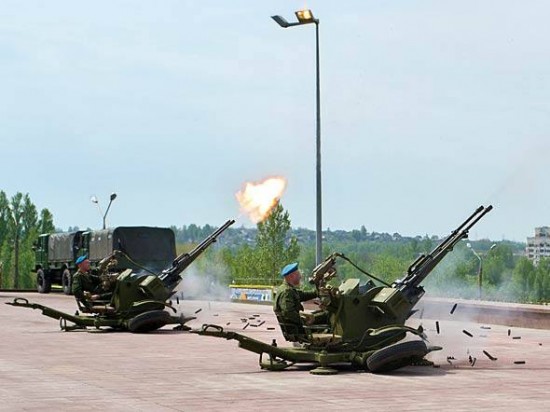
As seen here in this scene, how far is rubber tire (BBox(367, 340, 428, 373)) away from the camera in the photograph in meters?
16.7

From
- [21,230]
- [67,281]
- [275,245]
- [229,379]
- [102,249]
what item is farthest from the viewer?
[21,230]

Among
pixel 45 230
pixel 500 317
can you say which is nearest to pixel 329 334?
pixel 500 317

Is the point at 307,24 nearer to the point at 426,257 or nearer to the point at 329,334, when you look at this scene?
the point at 426,257

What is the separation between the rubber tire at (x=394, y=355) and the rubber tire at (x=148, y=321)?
9.59m

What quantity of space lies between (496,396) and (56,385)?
5.86 m

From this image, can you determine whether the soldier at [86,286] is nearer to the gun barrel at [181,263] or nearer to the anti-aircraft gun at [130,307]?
the anti-aircraft gun at [130,307]

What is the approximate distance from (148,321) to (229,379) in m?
9.47

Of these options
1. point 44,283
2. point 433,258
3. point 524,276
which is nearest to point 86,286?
point 433,258

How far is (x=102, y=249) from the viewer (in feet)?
162

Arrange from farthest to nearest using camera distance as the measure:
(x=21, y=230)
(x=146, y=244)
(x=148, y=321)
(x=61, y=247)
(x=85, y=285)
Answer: (x=21, y=230) < (x=61, y=247) < (x=146, y=244) < (x=85, y=285) < (x=148, y=321)

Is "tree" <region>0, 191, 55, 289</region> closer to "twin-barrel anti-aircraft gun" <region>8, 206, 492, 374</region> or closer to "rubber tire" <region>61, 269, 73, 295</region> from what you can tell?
"rubber tire" <region>61, 269, 73, 295</region>

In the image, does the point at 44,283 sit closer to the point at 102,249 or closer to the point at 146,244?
the point at 102,249

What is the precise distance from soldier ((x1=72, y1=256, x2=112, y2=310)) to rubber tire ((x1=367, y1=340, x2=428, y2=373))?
34.5ft

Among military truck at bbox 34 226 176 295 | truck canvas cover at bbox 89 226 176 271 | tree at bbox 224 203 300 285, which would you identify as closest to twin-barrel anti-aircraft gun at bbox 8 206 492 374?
military truck at bbox 34 226 176 295
